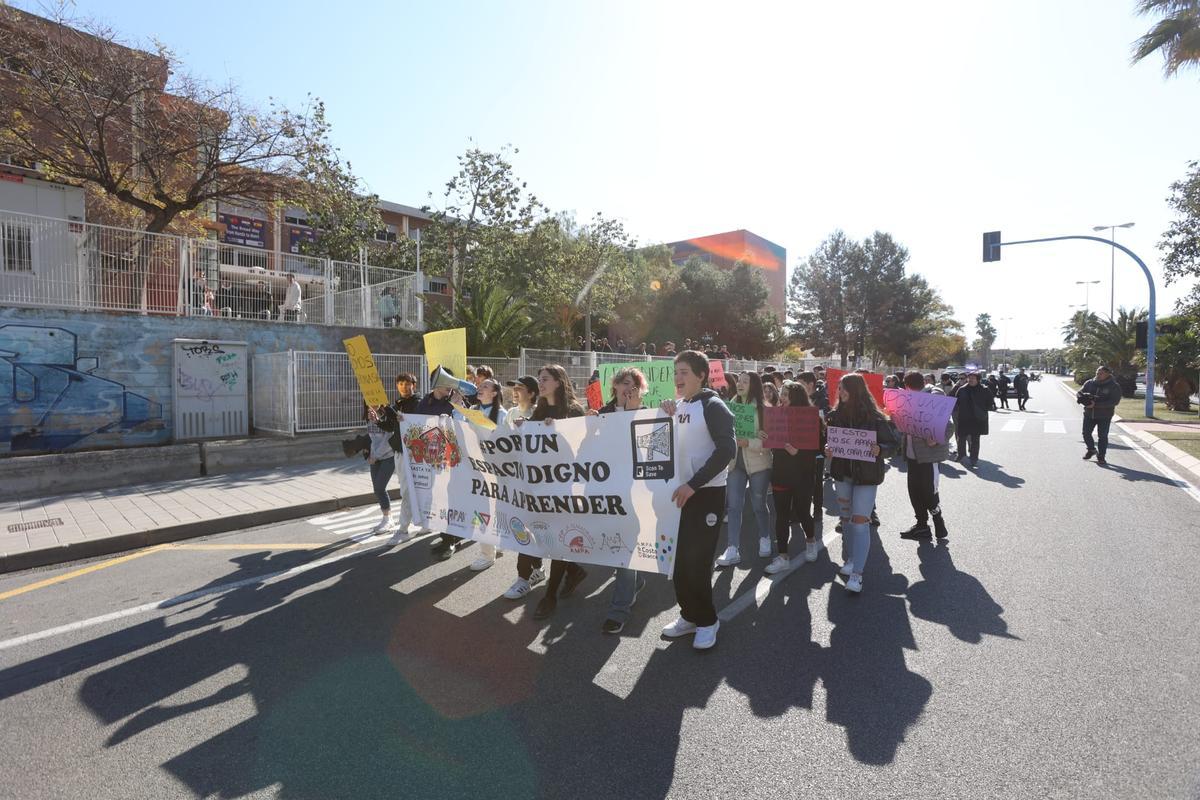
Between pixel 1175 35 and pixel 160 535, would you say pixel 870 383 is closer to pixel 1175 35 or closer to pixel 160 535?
pixel 160 535

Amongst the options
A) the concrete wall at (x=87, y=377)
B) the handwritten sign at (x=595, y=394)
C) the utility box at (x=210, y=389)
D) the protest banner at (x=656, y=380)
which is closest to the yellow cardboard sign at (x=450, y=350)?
the protest banner at (x=656, y=380)

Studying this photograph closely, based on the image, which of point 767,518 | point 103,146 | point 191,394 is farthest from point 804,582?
point 103,146

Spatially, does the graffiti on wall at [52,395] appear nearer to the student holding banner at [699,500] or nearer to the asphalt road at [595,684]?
the asphalt road at [595,684]

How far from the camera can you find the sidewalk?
6.52 metres

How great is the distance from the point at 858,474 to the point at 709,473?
1.95m

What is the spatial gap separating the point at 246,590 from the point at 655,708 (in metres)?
3.78

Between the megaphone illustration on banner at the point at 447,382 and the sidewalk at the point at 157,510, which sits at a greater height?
the megaphone illustration on banner at the point at 447,382

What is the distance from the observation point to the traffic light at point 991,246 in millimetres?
22375

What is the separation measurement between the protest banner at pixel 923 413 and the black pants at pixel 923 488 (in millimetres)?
346

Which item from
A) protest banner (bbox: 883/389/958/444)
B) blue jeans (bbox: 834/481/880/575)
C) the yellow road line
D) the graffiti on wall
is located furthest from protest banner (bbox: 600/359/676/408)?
the graffiti on wall

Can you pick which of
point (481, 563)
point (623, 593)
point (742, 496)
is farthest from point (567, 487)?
point (742, 496)

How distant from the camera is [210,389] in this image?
12.5 meters

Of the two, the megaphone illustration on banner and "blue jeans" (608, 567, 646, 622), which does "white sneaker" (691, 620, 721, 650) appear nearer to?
"blue jeans" (608, 567, 646, 622)

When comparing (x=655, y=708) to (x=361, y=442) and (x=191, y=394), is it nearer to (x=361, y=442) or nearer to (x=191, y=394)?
(x=361, y=442)
